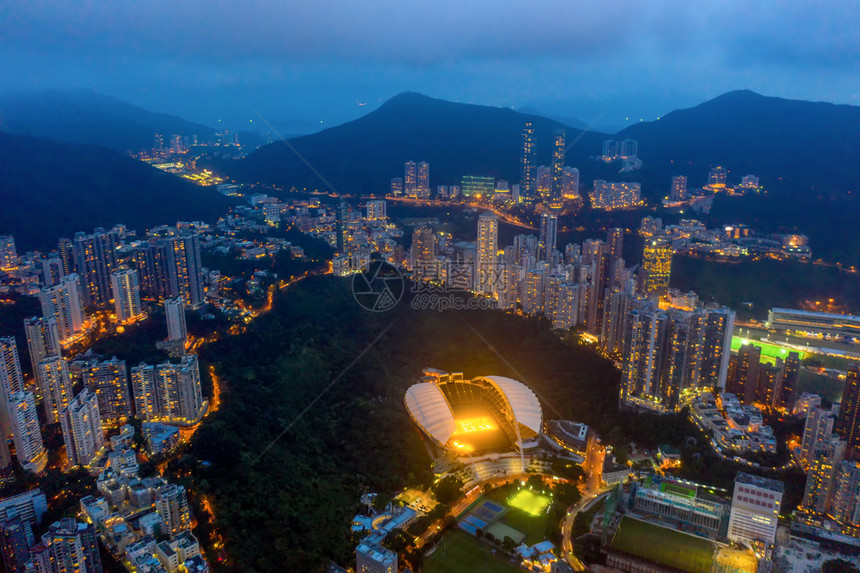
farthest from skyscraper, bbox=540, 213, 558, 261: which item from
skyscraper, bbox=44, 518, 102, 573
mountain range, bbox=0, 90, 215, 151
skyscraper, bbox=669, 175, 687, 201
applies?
mountain range, bbox=0, 90, 215, 151

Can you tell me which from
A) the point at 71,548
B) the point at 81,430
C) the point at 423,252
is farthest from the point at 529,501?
the point at 423,252

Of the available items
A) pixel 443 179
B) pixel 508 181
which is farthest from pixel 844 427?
pixel 443 179

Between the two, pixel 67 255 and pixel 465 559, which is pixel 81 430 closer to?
pixel 465 559

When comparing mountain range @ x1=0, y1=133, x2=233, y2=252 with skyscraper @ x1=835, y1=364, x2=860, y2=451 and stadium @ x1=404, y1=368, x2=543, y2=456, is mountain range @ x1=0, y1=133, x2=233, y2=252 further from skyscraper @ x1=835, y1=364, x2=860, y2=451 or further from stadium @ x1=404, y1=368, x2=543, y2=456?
skyscraper @ x1=835, y1=364, x2=860, y2=451

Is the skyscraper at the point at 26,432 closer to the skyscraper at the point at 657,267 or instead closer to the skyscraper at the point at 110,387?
the skyscraper at the point at 110,387

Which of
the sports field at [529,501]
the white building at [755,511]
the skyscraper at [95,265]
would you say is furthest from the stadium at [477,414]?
the skyscraper at [95,265]

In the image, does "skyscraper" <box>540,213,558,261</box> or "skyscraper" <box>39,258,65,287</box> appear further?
"skyscraper" <box>540,213,558,261</box>
